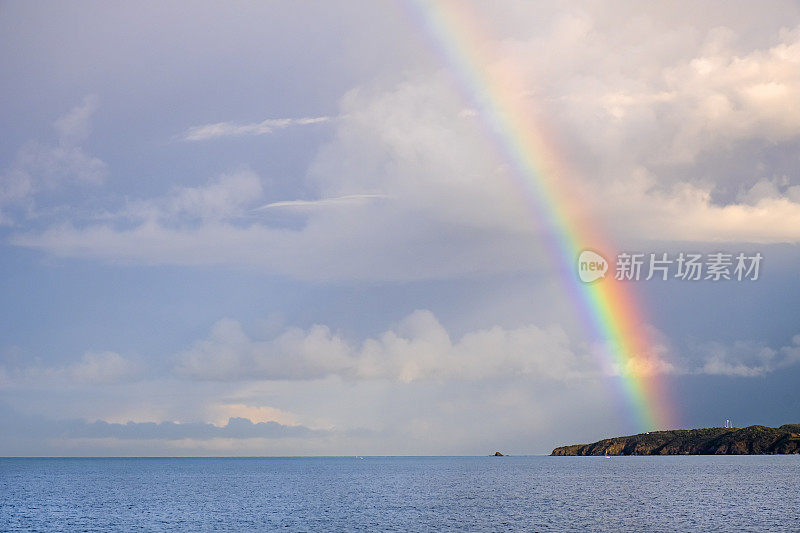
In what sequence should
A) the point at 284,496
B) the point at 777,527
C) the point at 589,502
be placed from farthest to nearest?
1. the point at 284,496
2. the point at 589,502
3. the point at 777,527

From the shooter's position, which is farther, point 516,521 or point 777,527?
Result: point 516,521

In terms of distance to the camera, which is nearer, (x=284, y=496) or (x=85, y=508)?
(x=85, y=508)

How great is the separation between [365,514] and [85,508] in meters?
53.2

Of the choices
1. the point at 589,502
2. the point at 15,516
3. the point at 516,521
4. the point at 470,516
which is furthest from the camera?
the point at 589,502

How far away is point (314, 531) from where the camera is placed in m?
93.2

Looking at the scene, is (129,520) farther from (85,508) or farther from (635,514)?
(635,514)

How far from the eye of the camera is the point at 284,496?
531ft

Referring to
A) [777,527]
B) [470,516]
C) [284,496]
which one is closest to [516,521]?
[470,516]

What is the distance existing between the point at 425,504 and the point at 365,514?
841 inches

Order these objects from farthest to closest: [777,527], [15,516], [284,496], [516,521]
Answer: [284,496] < [15,516] < [516,521] < [777,527]

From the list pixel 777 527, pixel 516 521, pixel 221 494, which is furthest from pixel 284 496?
pixel 777 527

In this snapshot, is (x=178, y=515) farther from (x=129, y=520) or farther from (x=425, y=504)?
(x=425, y=504)

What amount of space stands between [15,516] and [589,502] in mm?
91583

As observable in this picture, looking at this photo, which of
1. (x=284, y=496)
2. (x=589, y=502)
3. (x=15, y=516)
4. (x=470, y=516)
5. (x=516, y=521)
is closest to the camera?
(x=516, y=521)
